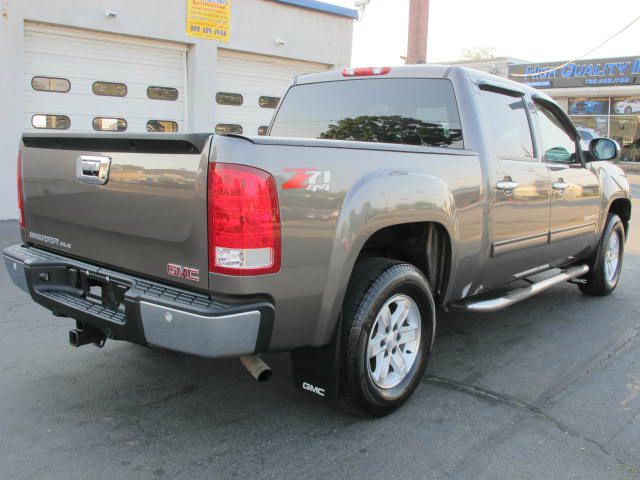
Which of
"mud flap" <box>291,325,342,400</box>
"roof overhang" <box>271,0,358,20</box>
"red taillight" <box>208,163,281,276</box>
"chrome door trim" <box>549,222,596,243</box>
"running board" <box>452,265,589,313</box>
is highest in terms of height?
"roof overhang" <box>271,0,358,20</box>

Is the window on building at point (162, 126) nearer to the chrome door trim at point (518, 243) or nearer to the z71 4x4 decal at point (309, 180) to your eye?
the chrome door trim at point (518, 243)

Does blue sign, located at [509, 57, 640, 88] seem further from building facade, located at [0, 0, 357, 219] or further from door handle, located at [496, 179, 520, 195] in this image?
door handle, located at [496, 179, 520, 195]

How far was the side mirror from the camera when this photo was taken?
17.6 feet

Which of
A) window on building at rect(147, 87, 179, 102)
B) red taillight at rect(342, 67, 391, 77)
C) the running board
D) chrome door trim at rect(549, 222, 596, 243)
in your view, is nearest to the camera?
the running board

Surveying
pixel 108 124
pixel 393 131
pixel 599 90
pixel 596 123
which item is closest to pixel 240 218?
pixel 393 131

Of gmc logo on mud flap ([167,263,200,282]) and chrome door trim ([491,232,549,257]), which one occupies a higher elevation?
gmc logo on mud flap ([167,263,200,282])

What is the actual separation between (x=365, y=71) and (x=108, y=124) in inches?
268

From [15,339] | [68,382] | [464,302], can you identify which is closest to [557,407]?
[464,302]

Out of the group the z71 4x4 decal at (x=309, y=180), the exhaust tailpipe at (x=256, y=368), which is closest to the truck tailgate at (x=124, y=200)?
the z71 4x4 decal at (x=309, y=180)

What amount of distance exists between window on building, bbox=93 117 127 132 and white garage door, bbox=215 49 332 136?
1741 millimetres

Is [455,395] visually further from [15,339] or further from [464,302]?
[15,339]

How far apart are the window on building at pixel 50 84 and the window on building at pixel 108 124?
66 cm

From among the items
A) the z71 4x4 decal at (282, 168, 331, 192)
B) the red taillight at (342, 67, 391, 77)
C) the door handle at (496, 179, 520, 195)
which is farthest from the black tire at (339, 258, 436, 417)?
the red taillight at (342, 67, 391, 77)

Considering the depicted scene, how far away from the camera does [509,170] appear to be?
4.17 meters
